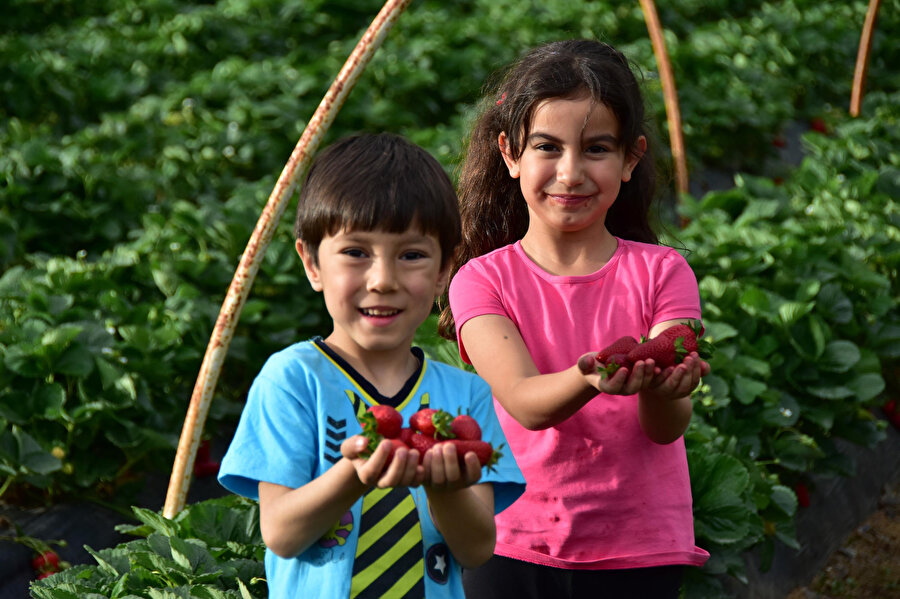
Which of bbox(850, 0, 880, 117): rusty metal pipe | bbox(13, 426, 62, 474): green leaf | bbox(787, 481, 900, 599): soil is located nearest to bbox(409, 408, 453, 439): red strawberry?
bbox(13, 426, 62, 474): green leaf

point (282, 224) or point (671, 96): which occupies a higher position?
point (671, 96)

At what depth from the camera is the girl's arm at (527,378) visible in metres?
1.39

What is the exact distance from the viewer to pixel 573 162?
1.67 meters

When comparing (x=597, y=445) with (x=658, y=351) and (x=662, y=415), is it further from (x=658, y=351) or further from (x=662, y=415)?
(x=658, y=351)

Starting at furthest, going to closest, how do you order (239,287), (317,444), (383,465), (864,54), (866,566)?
(864,54), (866,566), (239,287), (317,444), (383,465)

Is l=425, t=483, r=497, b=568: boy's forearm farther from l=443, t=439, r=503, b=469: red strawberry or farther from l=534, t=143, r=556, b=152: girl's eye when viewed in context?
l=534, t=143, r=556, b=152: girl's eye

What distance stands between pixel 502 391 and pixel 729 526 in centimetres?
114

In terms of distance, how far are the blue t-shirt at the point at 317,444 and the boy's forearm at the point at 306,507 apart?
33mm

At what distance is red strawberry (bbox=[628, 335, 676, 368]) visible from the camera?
1390 millimetres

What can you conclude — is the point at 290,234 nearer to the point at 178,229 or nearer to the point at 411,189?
the point at 178,229

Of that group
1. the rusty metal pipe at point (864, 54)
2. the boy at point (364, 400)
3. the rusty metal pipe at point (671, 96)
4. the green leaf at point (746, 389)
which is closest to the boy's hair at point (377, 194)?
the boy at point (364, 400)

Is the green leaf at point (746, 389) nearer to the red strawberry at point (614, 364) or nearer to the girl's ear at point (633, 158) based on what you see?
the girl's ear at point (633, 158)

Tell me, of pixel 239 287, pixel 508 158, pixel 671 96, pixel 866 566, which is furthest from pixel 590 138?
pixel 671 96

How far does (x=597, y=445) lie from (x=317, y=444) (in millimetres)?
563
